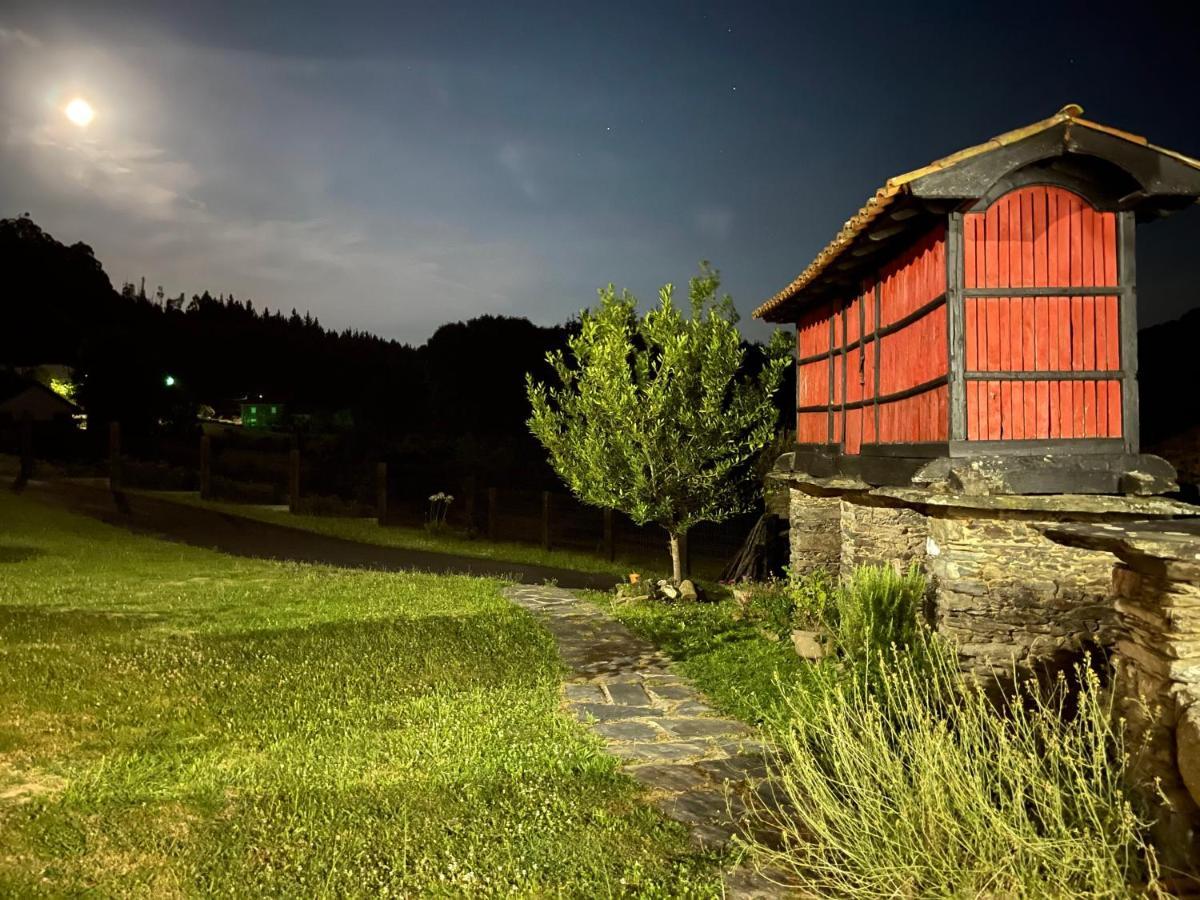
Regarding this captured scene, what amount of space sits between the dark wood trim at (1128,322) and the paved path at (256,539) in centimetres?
960

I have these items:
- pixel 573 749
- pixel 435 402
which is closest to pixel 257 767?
pixel 573 749

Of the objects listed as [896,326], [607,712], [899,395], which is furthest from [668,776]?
[896,326]

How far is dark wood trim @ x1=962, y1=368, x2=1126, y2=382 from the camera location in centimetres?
787

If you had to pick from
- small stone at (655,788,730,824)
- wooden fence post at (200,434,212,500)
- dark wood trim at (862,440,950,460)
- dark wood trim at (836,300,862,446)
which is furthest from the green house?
small stone at (655,788,730,824)

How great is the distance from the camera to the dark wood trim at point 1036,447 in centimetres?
777

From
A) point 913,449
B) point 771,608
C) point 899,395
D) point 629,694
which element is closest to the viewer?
point 629,694

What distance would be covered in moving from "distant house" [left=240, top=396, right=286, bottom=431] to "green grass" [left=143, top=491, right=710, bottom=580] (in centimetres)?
3275

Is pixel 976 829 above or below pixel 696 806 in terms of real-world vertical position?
above

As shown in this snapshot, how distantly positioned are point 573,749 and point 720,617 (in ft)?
18.6

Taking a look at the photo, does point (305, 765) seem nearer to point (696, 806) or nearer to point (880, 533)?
point (696, 806)

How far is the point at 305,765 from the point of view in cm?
572

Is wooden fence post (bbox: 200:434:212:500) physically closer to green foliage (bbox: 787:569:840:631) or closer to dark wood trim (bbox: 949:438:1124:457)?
green foliage (bbox: 787:569:840:631)

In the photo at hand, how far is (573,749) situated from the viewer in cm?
606

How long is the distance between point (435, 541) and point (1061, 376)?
1576 cm
